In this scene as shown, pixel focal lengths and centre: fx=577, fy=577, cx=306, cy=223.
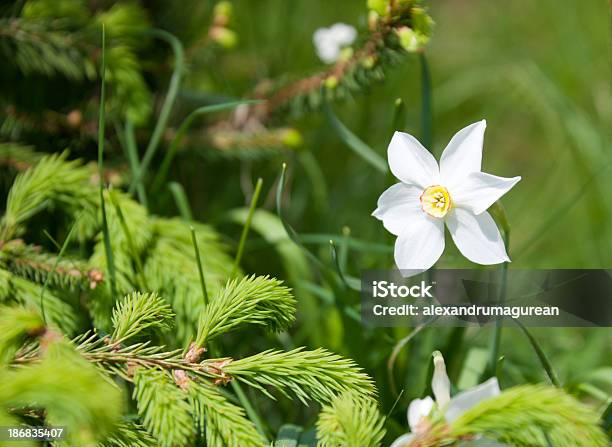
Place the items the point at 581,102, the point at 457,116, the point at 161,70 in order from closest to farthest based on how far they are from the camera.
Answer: the point at 161,70
the point at 581,102
the point at 457,116

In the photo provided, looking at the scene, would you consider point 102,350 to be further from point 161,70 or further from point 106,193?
point 161,70

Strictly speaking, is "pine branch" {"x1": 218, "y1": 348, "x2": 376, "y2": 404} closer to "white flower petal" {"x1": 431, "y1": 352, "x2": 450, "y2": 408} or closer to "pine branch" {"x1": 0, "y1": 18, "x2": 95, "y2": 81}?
"white flower petal" {"x1": 431, "y1": 352, "x2": 450, "y2": 408}

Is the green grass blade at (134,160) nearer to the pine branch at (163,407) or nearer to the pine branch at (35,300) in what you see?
the pine branch at (35,300)

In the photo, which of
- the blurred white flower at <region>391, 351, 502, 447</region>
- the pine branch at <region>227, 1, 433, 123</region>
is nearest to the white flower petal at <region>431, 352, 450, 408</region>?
the blurred white flower at <region>391, 351, 502, 447</region>


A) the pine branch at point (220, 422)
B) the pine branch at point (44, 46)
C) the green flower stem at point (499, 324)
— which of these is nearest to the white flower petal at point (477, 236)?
the green flower stem at point (499, 324)

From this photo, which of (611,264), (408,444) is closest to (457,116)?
(611,264)

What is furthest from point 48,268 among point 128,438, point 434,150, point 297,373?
point 434,150
